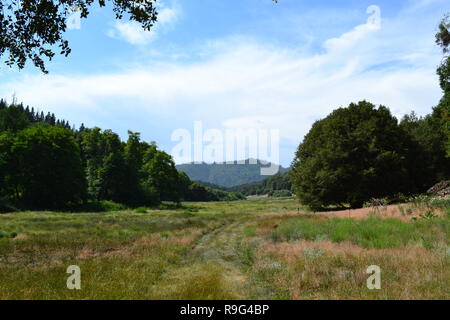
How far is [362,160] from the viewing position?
39.9 m

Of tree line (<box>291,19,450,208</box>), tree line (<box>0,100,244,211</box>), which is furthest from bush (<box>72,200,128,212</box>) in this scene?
tree line (<box>291,19,450,208</box>)

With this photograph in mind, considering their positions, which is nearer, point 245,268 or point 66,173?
point 245,268

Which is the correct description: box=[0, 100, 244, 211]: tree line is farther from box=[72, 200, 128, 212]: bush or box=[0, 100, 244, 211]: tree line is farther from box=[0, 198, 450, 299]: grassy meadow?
box=[0, 198, 450, 299]: grassy meadow

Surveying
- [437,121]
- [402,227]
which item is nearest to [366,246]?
[402,227]

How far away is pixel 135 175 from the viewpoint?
231 feet

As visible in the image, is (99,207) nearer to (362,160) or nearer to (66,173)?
(66,173)

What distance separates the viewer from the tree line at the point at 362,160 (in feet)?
127

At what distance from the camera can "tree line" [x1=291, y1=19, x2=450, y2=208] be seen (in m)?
38.6

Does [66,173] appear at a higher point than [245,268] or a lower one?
higher

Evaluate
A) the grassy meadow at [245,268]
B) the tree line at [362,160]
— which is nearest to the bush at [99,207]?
the tree line at [362,160]

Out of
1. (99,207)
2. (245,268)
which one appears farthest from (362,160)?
(99,207)

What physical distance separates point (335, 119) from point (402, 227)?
29.8 meters

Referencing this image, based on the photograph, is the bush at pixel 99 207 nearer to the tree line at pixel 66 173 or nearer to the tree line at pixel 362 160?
the tree line at pixel 66 173
